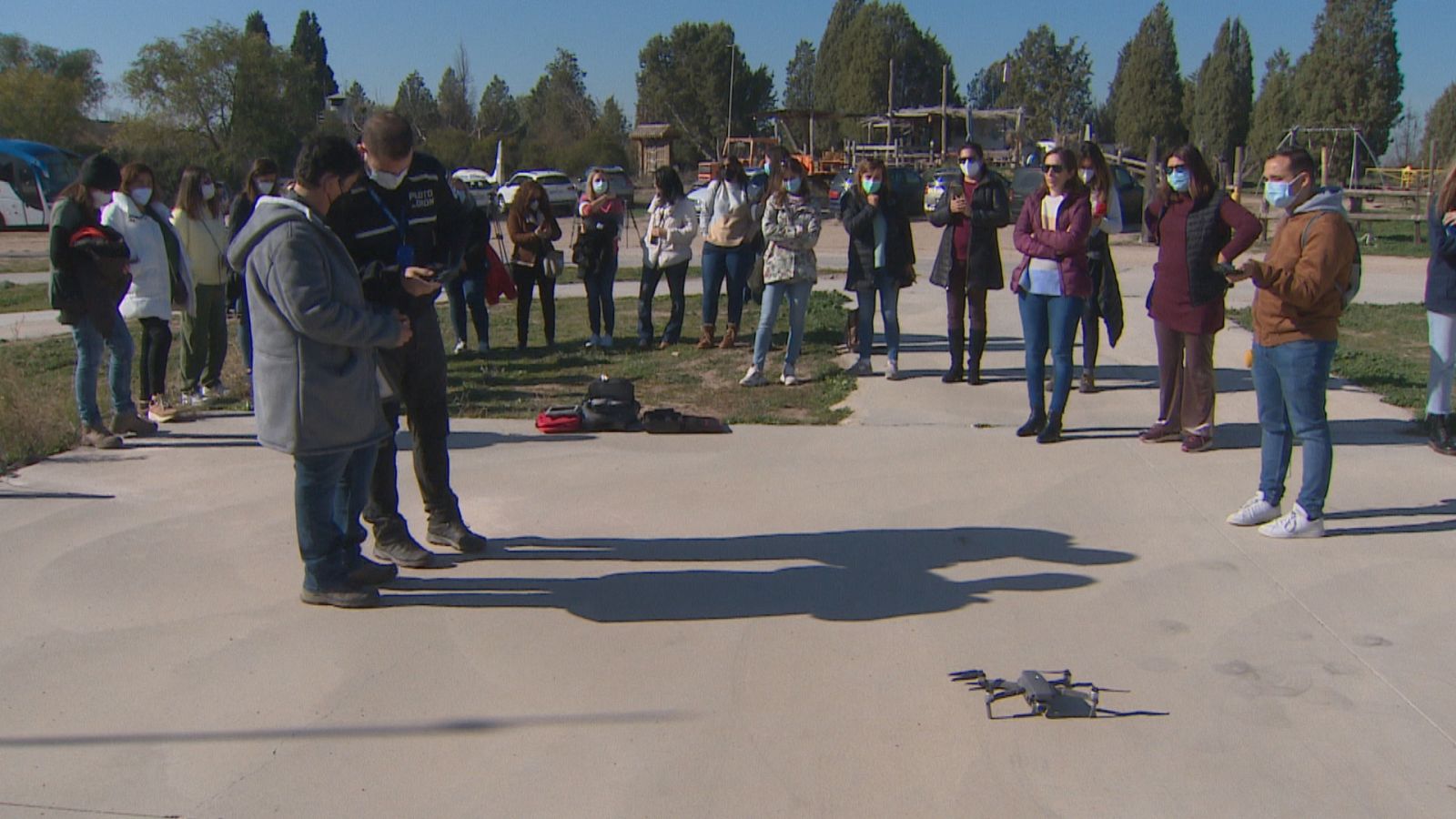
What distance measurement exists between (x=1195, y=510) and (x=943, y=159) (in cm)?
4341

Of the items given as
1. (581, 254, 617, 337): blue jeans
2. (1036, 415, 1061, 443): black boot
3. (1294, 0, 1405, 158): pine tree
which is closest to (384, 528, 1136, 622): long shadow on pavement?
(1036, 415, 1061, 443): black boot

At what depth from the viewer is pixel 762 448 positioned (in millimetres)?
7289

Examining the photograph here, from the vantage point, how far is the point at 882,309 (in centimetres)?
929

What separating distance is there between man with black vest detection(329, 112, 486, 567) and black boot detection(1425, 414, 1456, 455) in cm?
560

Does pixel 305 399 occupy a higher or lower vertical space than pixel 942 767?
higher

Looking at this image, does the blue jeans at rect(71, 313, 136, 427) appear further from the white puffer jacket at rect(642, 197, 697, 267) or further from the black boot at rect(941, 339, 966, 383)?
the black boot at rect(941, 339, 966, 383)

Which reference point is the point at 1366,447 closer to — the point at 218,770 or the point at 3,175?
the point at 218,770

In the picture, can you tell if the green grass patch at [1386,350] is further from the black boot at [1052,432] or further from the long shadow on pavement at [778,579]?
the long shadow on pavement at [778,579]

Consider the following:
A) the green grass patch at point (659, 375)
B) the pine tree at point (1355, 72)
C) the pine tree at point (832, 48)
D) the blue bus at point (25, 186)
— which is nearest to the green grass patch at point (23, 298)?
the green grass patch at point (659, 375)

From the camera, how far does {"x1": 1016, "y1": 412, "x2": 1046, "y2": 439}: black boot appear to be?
24.6 feet

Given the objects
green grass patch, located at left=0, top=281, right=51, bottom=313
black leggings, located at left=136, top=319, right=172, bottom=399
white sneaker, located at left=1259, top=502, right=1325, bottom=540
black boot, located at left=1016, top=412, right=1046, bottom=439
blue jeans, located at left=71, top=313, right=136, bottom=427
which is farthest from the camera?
green grass patch, located at left=0, top=281, right=51, bottom=313

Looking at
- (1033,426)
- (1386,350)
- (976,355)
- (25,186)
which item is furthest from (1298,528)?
(25,186)

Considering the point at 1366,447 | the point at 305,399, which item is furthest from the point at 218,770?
the point at 1366,447

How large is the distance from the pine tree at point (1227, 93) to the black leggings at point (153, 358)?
196 ft
